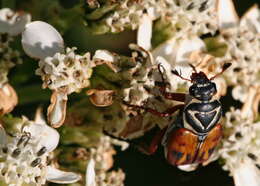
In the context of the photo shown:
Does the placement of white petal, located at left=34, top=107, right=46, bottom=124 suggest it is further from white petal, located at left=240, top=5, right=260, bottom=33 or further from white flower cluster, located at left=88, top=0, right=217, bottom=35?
white petal, located at left=240, top=5, right=260, bottom=33

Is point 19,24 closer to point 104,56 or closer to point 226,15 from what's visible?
point 104,56

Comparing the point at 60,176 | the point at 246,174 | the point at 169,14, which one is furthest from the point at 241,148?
the point at 60,176

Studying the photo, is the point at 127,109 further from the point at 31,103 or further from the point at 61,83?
the point at 31,103

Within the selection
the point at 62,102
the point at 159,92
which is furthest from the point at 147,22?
the point at 62,102

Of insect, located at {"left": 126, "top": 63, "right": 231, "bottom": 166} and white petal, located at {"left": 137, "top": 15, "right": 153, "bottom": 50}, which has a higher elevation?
white petal, located at {"left": 137, "top": 15, "right": 153, "bottom": 50}

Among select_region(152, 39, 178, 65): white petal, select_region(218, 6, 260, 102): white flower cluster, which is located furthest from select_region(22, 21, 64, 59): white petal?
select_region(218, 6, 260, 102): white flower cluster

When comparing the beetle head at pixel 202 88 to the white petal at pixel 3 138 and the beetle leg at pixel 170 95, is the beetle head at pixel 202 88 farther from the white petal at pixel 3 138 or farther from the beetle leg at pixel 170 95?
the white petal at pixel 3 138
